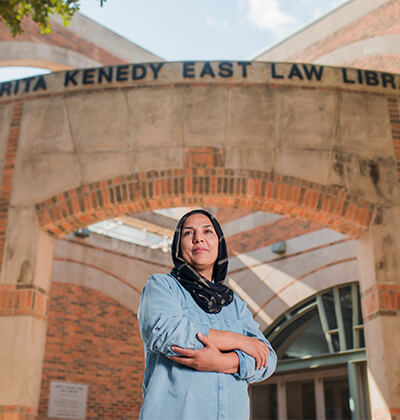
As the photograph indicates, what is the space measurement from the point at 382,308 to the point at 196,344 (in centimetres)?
500

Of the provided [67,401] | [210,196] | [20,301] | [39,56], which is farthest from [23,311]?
[39,56]

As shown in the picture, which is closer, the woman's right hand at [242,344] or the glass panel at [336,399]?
the woman's right hand at [242,344]

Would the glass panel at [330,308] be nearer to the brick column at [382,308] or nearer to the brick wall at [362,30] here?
the brick column at [382,308]

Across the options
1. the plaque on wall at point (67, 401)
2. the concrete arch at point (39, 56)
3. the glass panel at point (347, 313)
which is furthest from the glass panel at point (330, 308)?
the concrete arch at point (39, 56)

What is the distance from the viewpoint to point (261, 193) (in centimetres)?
692

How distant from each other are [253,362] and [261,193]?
16.0 ft

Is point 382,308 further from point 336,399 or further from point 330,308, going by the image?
point 336,399

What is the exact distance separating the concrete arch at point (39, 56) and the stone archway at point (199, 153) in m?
8.59

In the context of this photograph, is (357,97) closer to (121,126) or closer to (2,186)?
(121,126)

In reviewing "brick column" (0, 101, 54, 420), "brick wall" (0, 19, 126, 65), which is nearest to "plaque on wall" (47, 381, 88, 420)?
"brick column" (0, 101, 54, 420)

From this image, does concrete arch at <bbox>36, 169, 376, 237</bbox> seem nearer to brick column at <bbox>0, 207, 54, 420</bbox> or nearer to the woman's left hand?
brick column at <bbox>0, 207, 54, 420</bbox>

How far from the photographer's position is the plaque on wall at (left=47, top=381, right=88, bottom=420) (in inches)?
460

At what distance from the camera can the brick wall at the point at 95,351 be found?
39.5 feet

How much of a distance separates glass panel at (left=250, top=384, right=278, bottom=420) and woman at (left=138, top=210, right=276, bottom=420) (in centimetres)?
1219
